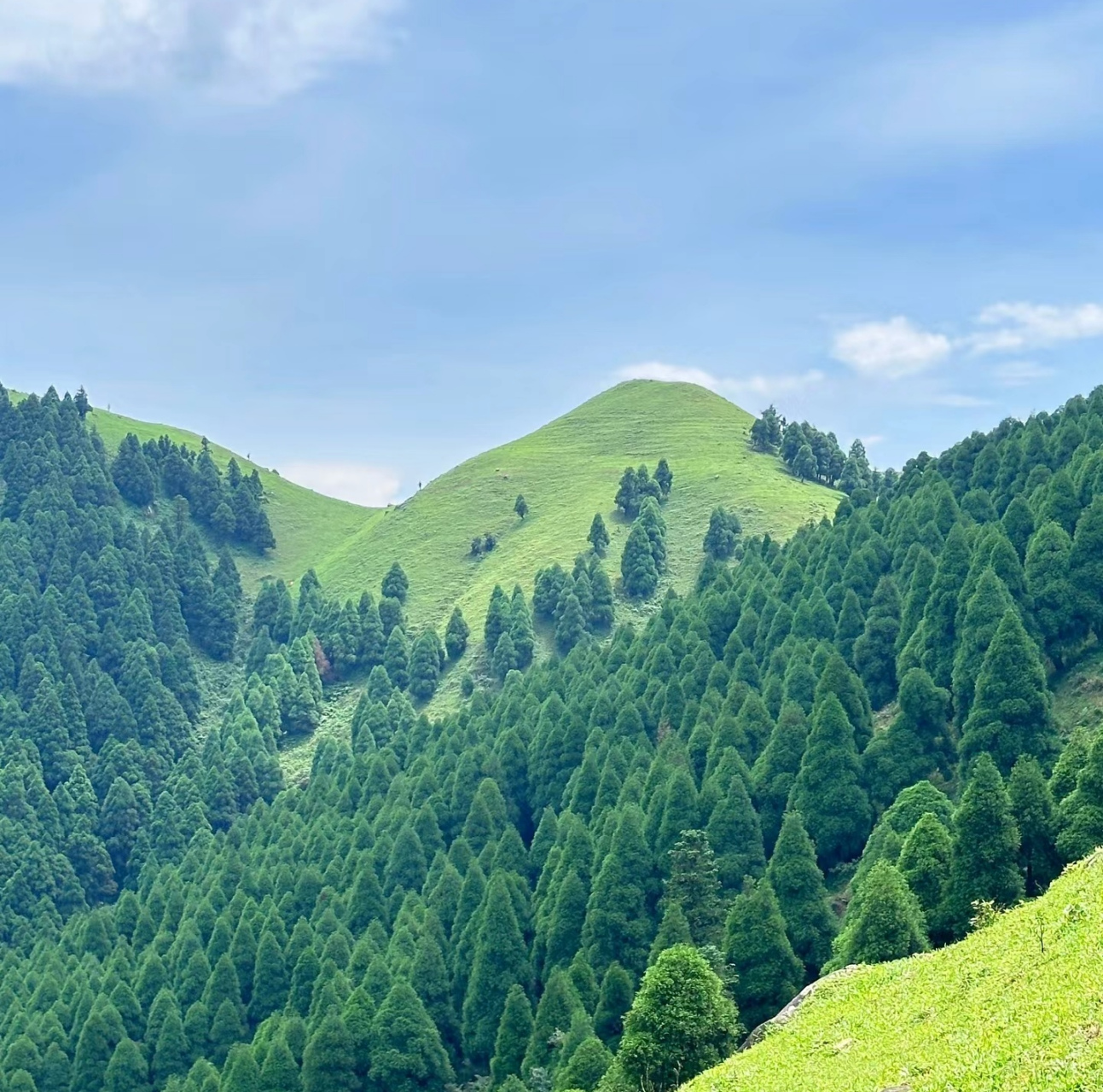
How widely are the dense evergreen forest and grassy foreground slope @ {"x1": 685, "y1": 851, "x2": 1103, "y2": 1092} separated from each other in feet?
35.3

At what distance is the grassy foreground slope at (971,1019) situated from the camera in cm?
2683

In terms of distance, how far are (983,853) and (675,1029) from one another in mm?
16071

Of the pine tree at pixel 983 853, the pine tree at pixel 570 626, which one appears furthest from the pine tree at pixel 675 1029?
the pine tree at pixel 570 626

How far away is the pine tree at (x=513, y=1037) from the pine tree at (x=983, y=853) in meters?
32.0

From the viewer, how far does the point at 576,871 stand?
92312mm

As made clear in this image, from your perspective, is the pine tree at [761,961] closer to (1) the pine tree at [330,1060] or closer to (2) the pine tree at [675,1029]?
(2) the pine tree at [675,1029]

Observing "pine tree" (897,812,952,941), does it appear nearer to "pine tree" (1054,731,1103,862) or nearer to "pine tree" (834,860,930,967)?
"pine tree" (834,860,930,967)

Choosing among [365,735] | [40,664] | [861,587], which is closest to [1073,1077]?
[861,587]

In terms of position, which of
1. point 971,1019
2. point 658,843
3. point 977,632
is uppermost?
point 977,632

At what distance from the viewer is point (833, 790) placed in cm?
8450

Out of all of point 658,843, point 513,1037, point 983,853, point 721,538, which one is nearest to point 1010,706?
point 983,853

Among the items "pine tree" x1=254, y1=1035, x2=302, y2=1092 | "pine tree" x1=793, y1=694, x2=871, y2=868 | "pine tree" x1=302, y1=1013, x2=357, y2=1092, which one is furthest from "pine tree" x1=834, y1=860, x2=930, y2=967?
"pine tree" x1=254, y1=1035, x2=302, y2=1092

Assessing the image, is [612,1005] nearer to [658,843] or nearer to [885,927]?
[658,843]

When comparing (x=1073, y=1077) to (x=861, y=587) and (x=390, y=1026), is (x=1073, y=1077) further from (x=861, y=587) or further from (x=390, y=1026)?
(x=861, y=587)
